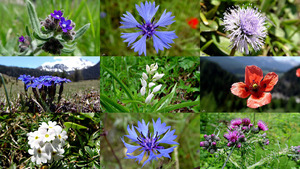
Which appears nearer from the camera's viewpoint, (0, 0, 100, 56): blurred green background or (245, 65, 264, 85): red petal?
(245, 65, 264, 85): red petal

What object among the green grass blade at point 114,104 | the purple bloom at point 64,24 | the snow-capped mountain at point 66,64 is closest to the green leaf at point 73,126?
the green grass blade at point 114,104

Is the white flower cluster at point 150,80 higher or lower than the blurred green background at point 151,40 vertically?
lower

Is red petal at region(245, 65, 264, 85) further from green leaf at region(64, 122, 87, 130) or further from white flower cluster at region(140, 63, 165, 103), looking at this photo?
green leaf at region(64, 122, 87, 130)

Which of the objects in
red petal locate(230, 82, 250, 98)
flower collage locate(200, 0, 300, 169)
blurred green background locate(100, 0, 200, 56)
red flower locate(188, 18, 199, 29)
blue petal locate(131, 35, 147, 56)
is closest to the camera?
blue petal locate(131, 35, 147, 56)

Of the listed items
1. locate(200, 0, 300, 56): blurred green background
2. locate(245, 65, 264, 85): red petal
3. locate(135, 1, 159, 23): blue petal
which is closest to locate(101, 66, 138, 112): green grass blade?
locate(135, 1, 159, 23): blue petal

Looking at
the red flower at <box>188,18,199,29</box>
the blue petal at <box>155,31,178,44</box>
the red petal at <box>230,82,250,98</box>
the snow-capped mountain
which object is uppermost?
the red flower at <box>188,18,199,29</box>

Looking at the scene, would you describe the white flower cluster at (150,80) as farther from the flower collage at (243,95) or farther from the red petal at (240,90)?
the red petal at (240,90)

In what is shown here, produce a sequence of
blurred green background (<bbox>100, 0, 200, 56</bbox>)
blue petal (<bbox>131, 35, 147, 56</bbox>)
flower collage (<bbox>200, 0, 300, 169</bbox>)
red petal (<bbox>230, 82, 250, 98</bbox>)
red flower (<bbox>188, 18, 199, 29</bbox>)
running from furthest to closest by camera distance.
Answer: red flower (<bbox>188, 18, 199, 29</bbox>), blurred green background (<bbox>100, 0, 200, 56</bbox>), red petal (<bbox>230, 82, 250, 98</bbox>), flower collage (<bbox>200, 0, 300, 169</bbox>), blue petal (<bbox>131, 35, 147, 56</bbox>)
